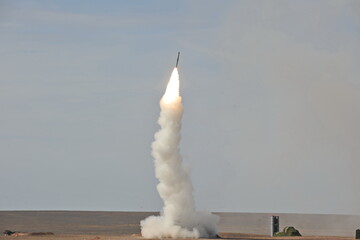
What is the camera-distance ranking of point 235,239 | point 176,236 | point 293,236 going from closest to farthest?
point 176,236 < point 235,239 < point 293,236

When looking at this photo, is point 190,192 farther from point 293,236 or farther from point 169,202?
point 293,236

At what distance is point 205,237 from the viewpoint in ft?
246

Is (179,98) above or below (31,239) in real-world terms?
above

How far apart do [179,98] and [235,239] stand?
43.4ft

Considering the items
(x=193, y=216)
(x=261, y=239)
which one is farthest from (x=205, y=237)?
(x=261, y=239)

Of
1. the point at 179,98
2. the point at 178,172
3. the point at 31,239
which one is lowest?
the point at 31,239

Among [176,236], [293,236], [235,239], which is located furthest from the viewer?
[293,236]

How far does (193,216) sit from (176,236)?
2.70 metres

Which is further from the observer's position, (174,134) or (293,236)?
(293,236)

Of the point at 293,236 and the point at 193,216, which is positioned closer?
the point at 193,216

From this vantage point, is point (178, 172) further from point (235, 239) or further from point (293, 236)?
point (293, 236)

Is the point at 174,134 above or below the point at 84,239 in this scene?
above

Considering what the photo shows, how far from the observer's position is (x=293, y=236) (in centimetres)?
8419

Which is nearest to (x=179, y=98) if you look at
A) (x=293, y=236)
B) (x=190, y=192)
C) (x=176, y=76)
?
(x=176, y=76)
